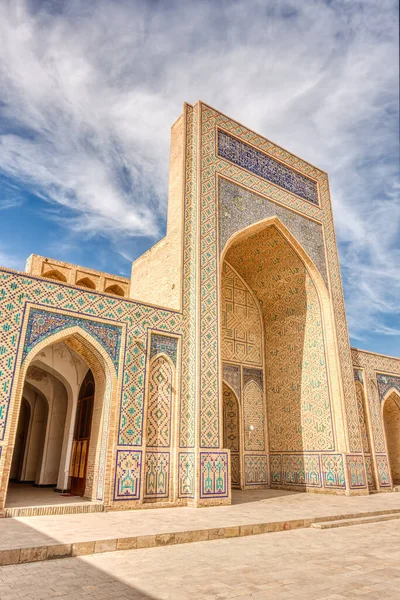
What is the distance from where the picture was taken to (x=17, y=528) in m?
3.98

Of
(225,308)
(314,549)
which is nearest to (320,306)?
(225,308)

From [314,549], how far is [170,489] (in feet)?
9.18

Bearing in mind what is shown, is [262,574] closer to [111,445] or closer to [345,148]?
[345,148]

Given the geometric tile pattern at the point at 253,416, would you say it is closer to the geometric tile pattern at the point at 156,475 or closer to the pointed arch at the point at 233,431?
the pointed arch at the point at 233,431

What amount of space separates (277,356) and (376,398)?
7.68 ft

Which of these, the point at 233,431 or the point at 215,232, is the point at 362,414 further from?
the point at 215,232

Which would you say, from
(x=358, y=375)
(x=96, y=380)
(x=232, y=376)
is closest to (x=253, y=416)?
(x=232, y=376)

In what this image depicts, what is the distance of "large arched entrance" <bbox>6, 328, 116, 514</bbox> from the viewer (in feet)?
19.0

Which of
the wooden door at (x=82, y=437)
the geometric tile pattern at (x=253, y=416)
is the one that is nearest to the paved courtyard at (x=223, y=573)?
the wooden door at (x=82, y=437)

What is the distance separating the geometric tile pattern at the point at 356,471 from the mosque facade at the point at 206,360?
1.5 inches

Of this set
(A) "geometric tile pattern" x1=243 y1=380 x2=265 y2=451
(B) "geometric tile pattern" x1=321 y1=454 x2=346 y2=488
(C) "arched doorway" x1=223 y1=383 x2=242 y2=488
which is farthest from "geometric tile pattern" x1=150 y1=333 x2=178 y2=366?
(B) "geometric tile pattern" x1=321 y1=454 x2=346 y2=488

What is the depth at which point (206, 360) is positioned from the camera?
6.70 meters

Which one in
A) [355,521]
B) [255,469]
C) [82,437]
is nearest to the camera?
[355,521]

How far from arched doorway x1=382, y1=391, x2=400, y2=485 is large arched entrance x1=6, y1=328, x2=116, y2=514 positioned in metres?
7.04
